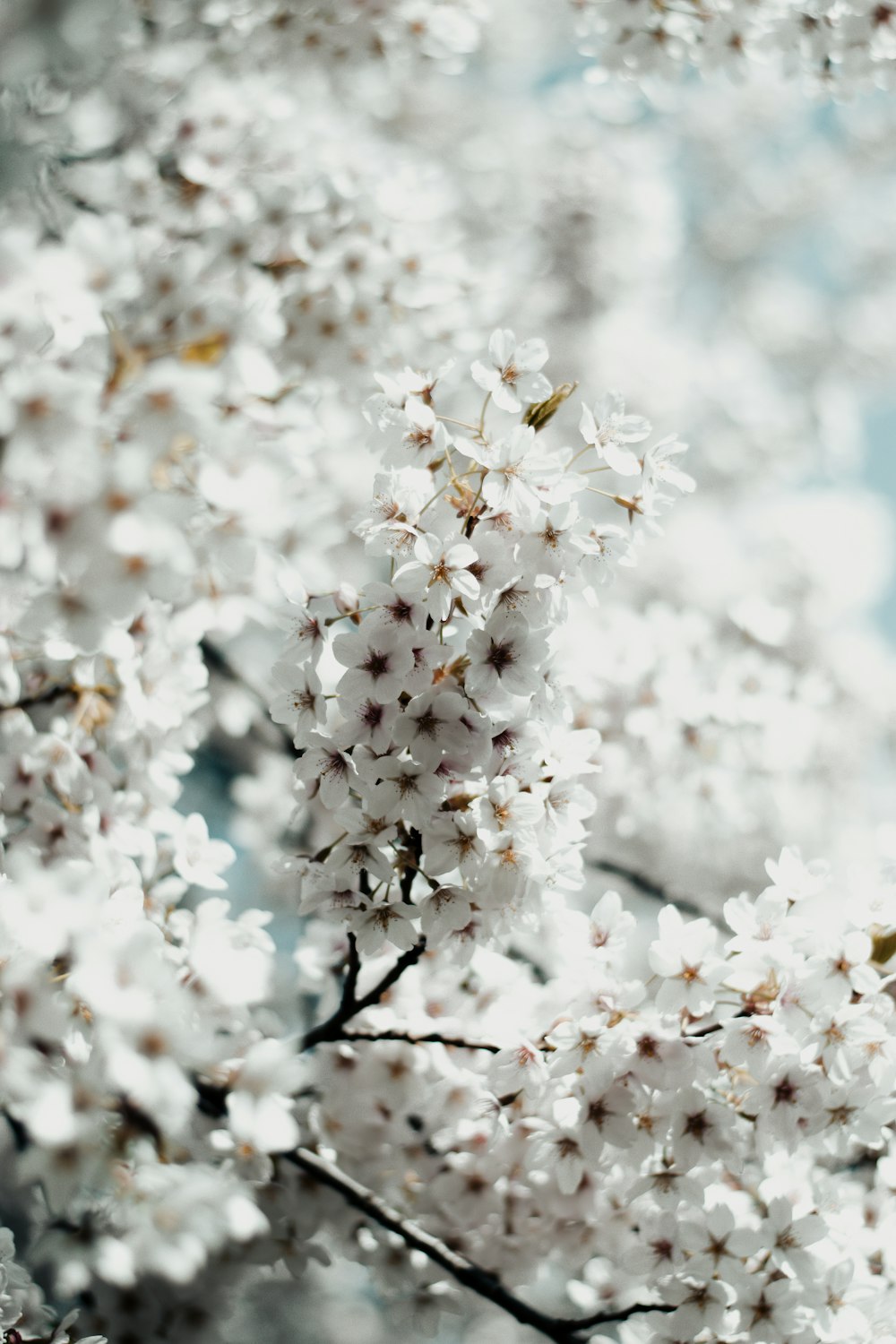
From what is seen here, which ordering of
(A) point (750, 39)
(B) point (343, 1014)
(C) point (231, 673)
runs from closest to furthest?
(B) point (343, 1014), (A) point (750, 39), (C) point (231, 673)

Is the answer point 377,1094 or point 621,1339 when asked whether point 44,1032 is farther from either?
point 621,1339

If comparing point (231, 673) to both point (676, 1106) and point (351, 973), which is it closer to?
point (351, 973)

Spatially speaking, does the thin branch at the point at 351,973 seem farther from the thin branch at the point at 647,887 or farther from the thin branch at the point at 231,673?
the thin branch at the point at 647,887

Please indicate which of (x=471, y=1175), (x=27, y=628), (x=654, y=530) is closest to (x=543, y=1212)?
(x=471, y=1175)

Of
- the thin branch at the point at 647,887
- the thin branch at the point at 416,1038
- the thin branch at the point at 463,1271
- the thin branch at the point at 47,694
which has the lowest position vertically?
the thin branch at the point at 647,887

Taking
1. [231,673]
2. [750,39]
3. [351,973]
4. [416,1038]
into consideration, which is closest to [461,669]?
[351,973]

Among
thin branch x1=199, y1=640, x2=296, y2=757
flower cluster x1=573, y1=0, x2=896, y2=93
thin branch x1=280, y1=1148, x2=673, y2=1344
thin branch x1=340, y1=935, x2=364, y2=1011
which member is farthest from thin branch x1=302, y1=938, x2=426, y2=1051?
flower cluster x1=573, y1=0, x2=896, y2=93

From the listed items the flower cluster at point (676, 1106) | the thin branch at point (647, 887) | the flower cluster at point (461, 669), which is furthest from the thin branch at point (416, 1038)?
the thin branch at point (647, 887)
